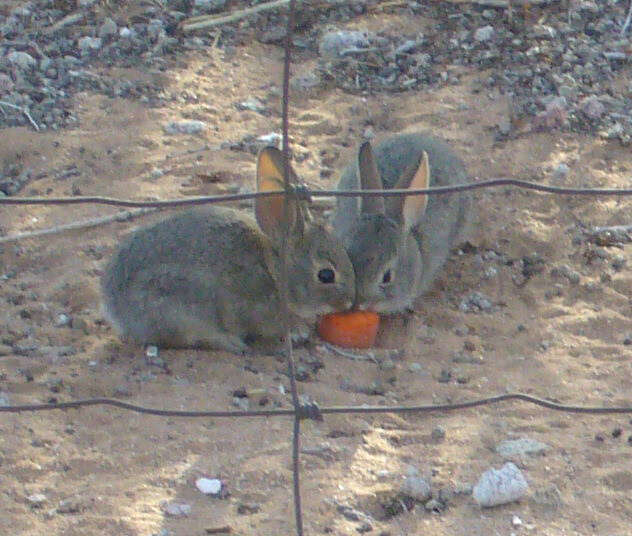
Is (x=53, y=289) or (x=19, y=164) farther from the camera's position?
(x=19, y=164)

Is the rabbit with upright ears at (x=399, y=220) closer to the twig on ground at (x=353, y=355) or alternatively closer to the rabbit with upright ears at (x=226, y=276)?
the rabbit with upright ears at (x=226, y=276)

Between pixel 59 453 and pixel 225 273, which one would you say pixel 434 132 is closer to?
pixel 225 273

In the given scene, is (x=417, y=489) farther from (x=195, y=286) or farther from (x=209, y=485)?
(x=195, y=286)

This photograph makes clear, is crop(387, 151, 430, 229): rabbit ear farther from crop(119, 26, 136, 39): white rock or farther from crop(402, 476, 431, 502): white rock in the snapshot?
crop(119, 26, 136, 39): white rock

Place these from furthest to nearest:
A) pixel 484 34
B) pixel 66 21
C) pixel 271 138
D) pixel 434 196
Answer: pixel 66 21 → pixel 484 34 → pixel 271 138 → pixel 434 196

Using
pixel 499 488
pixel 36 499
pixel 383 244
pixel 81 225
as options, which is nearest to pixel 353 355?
pixel 383 244

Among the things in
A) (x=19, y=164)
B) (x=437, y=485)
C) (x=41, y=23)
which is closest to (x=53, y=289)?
(x=19, y=164)

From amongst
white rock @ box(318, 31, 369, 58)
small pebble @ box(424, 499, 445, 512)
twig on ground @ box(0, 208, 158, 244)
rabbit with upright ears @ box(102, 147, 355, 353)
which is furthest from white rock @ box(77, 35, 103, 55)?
small pebble @ box(424, 499, 445, 512)
